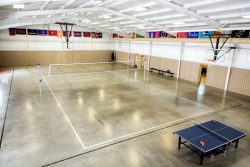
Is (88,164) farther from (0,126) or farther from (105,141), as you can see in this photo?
(0,126)

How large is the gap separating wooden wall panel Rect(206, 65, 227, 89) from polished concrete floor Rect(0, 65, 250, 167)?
0.95m

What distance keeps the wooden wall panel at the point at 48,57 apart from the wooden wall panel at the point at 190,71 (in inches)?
666

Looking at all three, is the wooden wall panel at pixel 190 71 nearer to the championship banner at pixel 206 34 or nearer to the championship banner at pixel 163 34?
the championship banner at pixel 206 34

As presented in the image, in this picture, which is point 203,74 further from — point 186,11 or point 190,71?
point 186,11

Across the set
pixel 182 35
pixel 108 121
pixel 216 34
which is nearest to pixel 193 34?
pixel 182 35

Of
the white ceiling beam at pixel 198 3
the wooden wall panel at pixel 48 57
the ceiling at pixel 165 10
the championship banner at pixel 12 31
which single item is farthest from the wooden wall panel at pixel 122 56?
the white ceiling beam at pixel 198 3

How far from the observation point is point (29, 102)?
38.0 ft

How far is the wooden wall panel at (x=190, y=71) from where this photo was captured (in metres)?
18.6

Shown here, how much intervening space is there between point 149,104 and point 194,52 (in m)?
10.4

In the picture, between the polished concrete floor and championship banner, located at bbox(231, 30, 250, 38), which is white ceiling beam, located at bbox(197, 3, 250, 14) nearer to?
championship banner, located at bbox(231, 30, 250, 38)

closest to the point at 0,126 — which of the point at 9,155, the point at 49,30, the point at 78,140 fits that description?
the point at 9,155

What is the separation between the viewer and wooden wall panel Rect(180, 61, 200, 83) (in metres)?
18.6

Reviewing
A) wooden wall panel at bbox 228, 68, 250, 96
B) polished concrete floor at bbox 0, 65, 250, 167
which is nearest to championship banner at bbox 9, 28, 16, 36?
polished concrete floor at bbox 0, 65, 250, 167

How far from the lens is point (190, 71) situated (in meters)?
19.4
